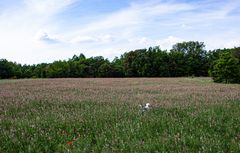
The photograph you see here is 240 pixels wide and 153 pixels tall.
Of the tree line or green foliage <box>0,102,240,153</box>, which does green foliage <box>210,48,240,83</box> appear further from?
the tree line

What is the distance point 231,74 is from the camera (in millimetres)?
47594

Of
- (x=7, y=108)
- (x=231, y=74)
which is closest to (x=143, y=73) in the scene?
(x=231, y=74)

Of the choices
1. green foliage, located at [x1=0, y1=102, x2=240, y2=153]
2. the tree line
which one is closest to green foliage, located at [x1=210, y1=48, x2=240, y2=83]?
green foliage, located at [x1=0, y1=102, x2=240, y2=153]

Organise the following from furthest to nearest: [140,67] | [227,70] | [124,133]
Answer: [140,67] < [227,70] < [124,133]

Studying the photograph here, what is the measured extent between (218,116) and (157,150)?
3952 mm

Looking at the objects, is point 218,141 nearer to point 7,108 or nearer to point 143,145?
point 143,145

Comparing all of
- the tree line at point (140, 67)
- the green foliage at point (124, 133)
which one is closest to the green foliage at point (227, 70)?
the green foliage at point (124, 133)

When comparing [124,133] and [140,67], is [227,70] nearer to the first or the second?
[124,133]

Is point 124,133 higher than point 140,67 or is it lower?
lower

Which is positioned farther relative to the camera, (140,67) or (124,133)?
(140,67)

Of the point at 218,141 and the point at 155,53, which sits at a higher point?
the point at 155,53

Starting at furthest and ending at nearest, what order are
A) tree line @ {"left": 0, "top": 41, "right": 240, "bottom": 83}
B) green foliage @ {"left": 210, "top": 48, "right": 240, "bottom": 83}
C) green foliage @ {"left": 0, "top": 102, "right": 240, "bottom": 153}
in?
tree line @ {"left": 0, "top": 41, "right": 240, "bottom": 83} → green foliage @ {"left": 210, "top": 48, "right": 240, "bottom": 83} → green foliage @ {"left": 0, "top": 102, "right": 240, "bottom": 153}

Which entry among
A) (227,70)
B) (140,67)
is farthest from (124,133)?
(140,67)

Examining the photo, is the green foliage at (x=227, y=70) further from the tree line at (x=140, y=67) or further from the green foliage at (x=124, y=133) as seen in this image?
the tree line at (x=140, y=67)
